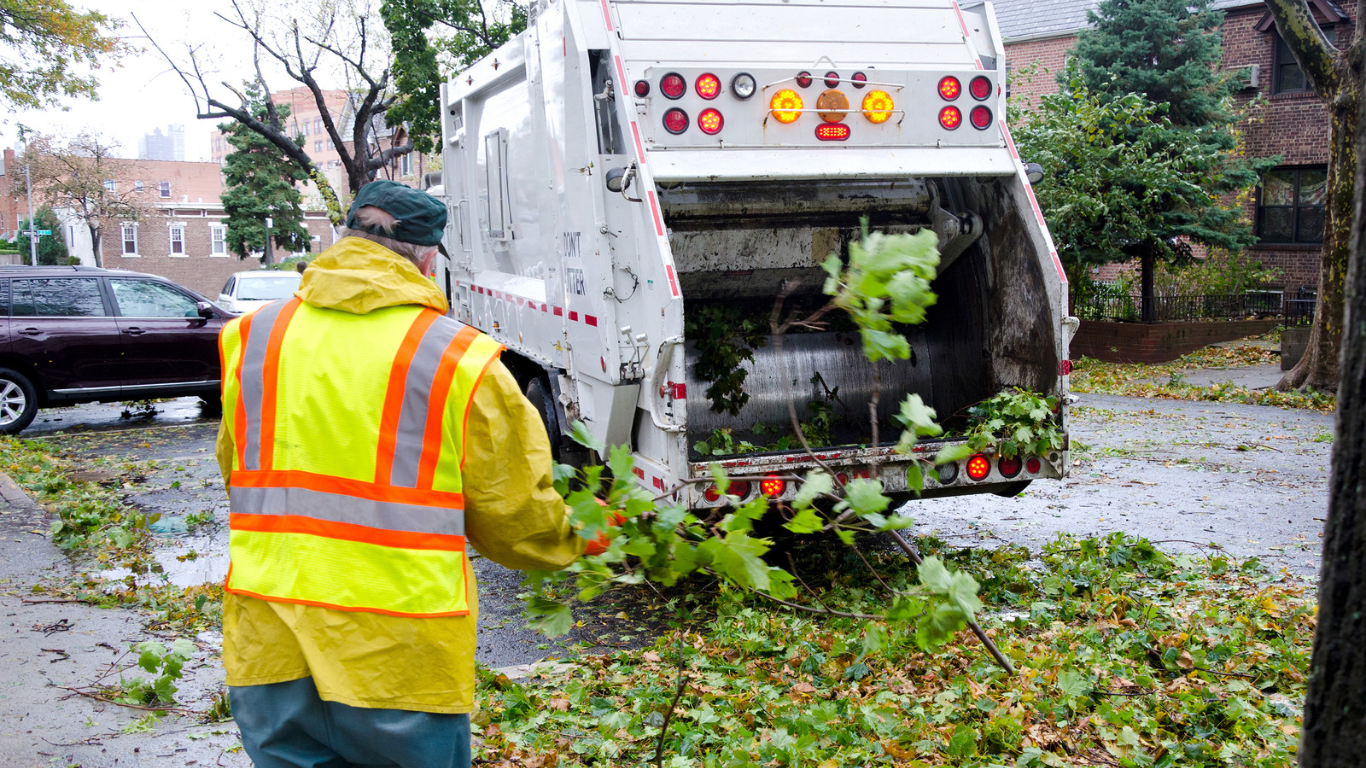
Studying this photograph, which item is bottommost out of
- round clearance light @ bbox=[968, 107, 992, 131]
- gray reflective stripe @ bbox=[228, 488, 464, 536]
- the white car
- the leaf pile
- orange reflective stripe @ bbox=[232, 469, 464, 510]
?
the leaf pile

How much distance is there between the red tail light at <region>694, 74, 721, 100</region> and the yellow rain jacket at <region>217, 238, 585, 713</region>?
10.0ft

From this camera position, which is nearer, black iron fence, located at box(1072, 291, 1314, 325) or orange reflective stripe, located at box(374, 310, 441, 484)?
orange reflective stripe, located at box(374, 310, 441, 484)

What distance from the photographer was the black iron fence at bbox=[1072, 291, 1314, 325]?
18.2 meters

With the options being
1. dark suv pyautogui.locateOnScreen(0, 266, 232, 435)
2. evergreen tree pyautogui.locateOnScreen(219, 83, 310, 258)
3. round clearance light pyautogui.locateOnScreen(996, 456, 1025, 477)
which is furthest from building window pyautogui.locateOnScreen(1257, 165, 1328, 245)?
evergreen tree pyautogui.locateOnScreen(219, 83, 310, 258)

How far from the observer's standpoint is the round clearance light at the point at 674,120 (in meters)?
5.05

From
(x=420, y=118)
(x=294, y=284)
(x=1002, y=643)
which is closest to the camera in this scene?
(x=1002, y=643)

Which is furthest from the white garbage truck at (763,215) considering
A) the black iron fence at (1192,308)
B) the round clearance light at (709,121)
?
the black iron fence at (1192,308)

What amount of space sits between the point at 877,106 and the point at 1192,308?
50.3 feet

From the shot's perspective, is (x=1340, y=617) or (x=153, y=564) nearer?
(x=1340, y=617)

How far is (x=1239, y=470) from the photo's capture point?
27.8 ft

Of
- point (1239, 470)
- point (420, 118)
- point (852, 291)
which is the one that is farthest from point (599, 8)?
point (420, 118)

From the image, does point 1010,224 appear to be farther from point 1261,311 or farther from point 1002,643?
point 1261,311

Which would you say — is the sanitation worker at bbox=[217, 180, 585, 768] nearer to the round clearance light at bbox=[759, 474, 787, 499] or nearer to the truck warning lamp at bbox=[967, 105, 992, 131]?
the round clearance light at bbox=[759, 474, 787, 499]

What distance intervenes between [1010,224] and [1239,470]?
4225 mm
